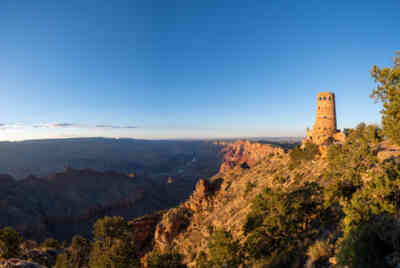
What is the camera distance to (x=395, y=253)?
6230 mm

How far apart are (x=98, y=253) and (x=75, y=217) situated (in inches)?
2520

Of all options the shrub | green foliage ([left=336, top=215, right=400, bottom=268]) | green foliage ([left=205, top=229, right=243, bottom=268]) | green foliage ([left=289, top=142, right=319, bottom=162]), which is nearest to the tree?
green foliage ([left=205, top=229, right=243, bottom=268])

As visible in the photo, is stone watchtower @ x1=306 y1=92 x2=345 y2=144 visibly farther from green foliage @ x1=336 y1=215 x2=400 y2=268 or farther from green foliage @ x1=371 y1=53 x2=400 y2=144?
green foliage @ x1=336 y1=215 x2=400 y2=268

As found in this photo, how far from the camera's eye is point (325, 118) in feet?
112

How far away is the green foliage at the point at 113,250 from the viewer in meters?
18.1

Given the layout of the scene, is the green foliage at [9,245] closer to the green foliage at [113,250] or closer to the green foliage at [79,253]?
the green foliage at [79,253]

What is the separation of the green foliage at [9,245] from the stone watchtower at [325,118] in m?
52.0

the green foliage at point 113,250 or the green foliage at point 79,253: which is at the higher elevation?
the green foliage at point 113,250

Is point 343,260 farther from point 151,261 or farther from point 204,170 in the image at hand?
point 204,170

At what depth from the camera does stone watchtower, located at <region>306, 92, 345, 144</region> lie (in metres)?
33.8

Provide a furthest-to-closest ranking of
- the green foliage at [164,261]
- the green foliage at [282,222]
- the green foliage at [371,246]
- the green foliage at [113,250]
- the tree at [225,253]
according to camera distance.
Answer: the green foliage at [113,250] < the green foliage at [164,261] < the tree at [225,253] < the green foliage at [282,222] < the green foliage at [371,246]

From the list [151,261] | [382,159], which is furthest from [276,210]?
[151,261]

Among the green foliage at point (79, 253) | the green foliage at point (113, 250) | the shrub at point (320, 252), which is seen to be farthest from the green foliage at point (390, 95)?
the green foliage at point (79, 253)

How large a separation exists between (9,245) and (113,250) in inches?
746
